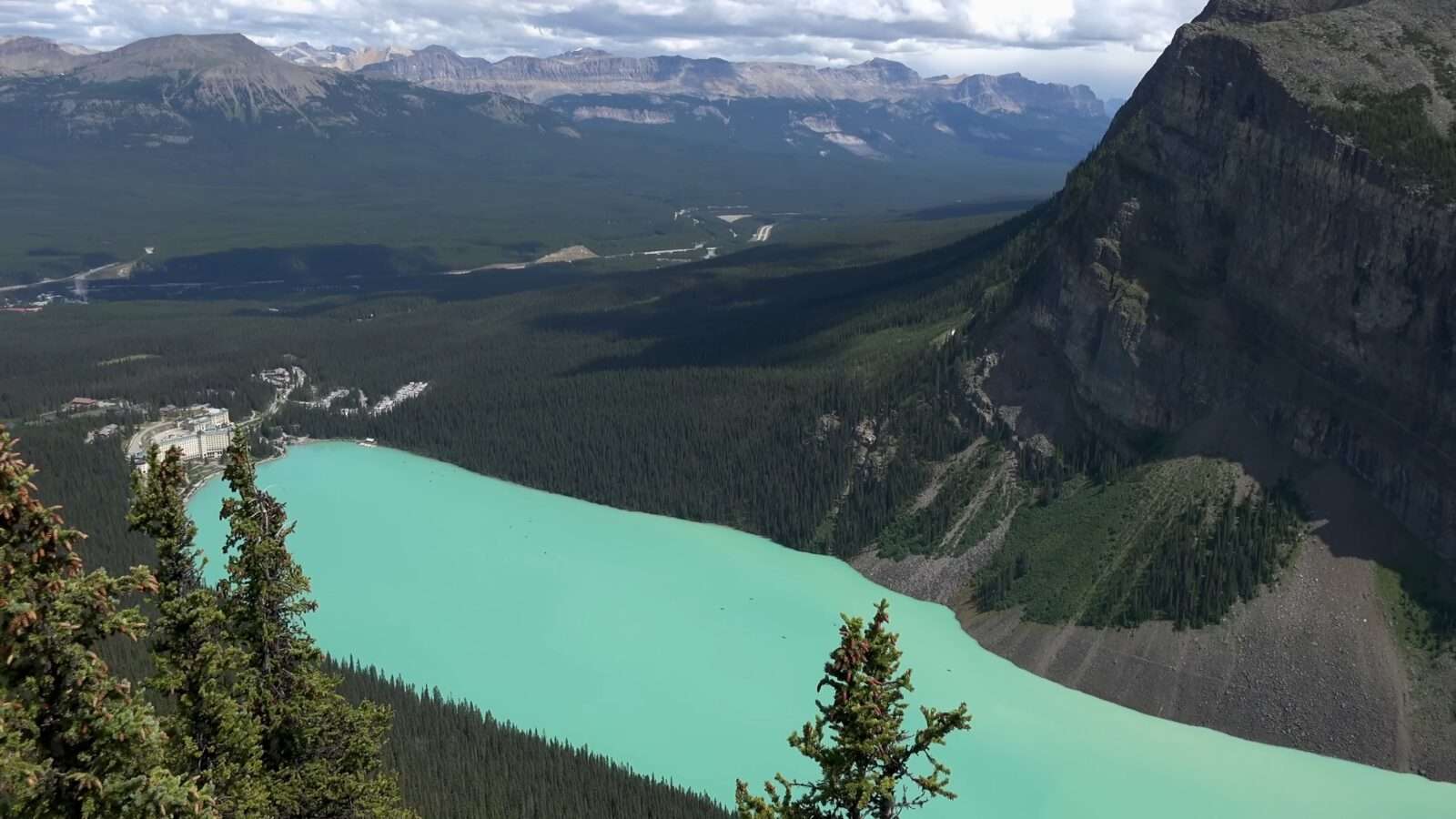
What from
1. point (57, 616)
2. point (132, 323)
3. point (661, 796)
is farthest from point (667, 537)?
point (132, 323)

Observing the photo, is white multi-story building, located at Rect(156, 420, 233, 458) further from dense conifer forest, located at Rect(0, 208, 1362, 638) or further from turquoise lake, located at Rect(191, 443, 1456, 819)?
turquoise lake, located at Rect(191, 443, 1456, 819)

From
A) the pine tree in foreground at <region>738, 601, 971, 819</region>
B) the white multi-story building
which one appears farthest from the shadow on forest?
the pine tree in foreground at <region>738, 601, 971, 819</region>

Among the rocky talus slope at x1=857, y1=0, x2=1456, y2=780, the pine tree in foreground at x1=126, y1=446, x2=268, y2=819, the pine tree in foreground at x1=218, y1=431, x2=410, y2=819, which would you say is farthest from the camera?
the rocky talus slope at x1=857, y1=0, x2=1456, y2=780

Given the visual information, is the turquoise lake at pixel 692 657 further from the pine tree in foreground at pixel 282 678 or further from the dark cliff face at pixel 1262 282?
the pine tree in foreground at pixel 282 678

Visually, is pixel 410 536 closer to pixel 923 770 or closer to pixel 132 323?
pixel 923 770

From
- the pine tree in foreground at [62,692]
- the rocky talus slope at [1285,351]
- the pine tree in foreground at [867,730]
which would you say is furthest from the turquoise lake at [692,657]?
the pine tree in foreground at [62,692]
